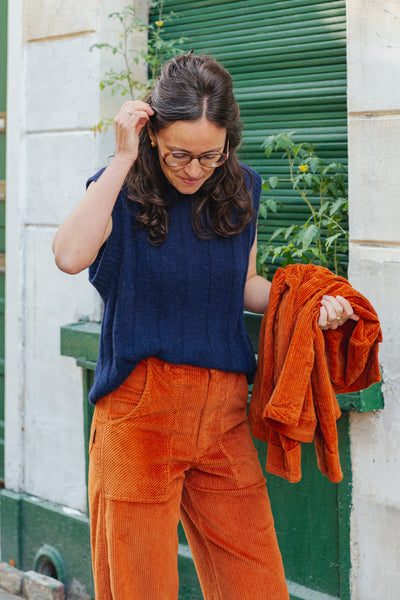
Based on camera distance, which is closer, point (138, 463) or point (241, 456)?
point (138, 463)

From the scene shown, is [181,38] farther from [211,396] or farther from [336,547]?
[336,547]

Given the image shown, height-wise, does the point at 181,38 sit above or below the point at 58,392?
above

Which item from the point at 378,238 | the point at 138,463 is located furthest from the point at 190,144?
the point at 378,238

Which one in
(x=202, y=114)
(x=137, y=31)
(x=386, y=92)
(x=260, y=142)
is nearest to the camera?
(x=202, y=114)

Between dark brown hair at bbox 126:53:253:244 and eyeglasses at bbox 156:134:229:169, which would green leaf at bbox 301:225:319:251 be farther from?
eyeglasses at bbox 156:134:229:169

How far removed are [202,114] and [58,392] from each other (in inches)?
91.0

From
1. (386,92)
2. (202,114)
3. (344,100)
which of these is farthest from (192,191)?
(344,100)

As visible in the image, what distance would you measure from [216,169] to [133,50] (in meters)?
1.82

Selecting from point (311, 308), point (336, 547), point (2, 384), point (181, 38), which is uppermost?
point (181, 38)

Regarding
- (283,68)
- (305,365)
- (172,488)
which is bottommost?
(172,488)

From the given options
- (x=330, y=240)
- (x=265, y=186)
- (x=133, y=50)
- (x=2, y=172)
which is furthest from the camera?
(x=2, y=172)

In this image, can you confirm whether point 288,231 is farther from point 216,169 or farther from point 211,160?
point 211,160

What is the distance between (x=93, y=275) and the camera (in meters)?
2.28

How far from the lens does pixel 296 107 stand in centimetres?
351
